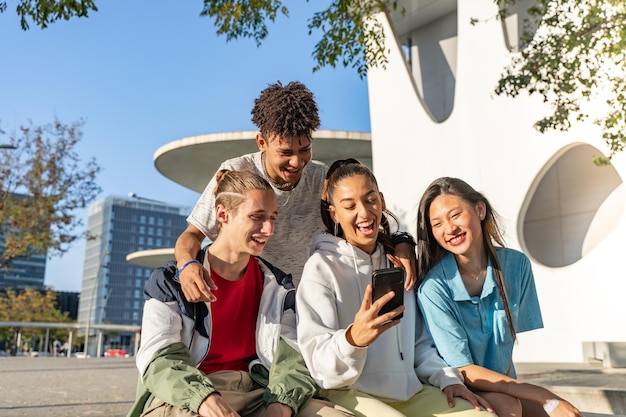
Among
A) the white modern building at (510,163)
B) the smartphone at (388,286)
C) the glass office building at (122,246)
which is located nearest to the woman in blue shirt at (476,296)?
the smartphone at (388,286)

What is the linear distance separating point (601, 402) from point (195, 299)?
4.75 m

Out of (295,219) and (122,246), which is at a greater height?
(122,246)

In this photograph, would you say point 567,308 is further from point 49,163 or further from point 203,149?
point 49,163

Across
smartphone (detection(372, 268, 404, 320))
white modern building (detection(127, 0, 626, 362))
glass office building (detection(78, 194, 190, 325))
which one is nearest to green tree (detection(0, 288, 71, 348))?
white modern building (detection(127, 0, 626, 362))

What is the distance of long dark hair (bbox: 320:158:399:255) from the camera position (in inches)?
104

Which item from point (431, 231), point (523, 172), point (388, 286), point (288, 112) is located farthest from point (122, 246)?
point (388, 286)

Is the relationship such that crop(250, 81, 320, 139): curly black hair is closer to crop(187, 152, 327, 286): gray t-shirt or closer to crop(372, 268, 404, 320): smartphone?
crop(187, 152, 327, 286): gray t-shirt

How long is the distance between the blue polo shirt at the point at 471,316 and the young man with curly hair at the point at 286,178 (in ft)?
0.51

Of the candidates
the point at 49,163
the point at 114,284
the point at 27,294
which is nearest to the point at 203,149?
the point at 49,163

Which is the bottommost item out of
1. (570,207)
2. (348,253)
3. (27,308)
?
(348,253)

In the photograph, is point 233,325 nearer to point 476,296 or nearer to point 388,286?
point 388,286

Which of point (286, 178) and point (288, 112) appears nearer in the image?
point (288, 112)

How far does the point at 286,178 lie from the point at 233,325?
859 mm

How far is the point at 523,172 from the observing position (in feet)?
55.4
